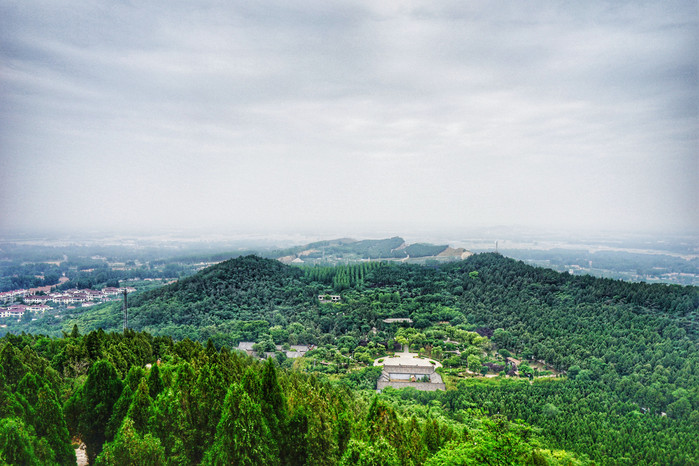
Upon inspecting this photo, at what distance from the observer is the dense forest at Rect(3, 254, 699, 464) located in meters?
5.80

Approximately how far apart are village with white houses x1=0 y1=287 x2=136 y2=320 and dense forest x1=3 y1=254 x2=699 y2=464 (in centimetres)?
79

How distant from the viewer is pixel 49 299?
51.3 feet

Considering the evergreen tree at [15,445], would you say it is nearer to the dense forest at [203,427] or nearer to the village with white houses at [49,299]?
the dense forest at [203,427]

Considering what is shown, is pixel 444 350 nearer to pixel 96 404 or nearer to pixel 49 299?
pixel 96 404

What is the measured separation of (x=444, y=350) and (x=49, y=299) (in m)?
16.2

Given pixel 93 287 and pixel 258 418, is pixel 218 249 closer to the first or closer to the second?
pixel 93 287

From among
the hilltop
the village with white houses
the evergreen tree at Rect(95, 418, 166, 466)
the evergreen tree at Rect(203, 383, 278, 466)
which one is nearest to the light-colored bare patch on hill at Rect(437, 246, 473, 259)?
the hilltop

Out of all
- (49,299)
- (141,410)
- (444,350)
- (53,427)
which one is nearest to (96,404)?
(53,427)

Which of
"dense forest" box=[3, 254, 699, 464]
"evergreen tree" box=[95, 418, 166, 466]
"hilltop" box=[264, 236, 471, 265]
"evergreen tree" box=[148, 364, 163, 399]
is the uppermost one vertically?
"hilltop" box=[264, 236, 471, 265]

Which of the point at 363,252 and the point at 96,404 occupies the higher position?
the point at 363,252

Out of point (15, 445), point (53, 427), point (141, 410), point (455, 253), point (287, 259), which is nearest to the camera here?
point (15, 445)

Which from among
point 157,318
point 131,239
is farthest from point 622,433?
point 131,239

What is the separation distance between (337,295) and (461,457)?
16.2m

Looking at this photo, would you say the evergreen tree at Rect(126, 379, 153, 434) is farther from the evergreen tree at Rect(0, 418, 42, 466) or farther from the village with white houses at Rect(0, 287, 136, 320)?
the village with white houses at Rect(0, 287, 136, 320)
